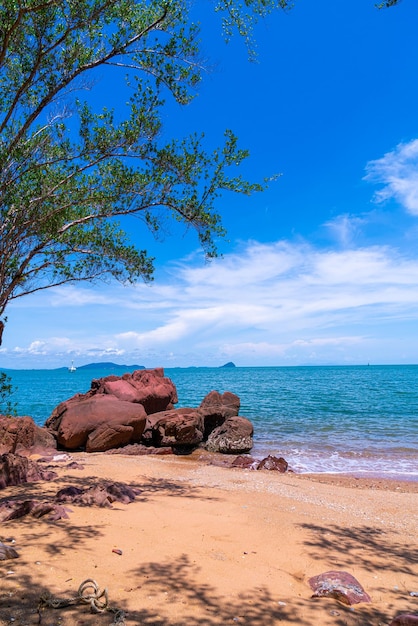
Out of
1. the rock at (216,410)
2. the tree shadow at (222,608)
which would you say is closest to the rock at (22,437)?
the rock at (216,410)

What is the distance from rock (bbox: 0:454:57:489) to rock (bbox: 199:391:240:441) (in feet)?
44.5

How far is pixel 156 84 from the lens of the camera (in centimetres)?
923

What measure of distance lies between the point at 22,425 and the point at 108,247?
33.2 ft

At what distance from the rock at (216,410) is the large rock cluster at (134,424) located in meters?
0.06

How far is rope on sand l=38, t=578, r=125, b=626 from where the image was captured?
13.1 ft

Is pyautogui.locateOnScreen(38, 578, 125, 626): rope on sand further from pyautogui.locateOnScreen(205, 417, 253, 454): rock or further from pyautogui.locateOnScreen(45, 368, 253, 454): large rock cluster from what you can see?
pyautogui.locateOnScreen(205, 417, 253, 454): rock

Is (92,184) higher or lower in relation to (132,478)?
higher

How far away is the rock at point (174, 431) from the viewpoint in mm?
21531

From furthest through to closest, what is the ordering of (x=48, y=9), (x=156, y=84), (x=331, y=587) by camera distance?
(x=156, y=84), (x=48, y=9), (x=331, y=587)

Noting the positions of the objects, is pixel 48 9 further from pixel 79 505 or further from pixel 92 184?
pixel 79 505

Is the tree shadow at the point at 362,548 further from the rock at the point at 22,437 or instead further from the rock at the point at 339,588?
the rock at the point at 22,437

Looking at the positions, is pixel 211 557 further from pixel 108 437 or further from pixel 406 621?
pixel 108 437

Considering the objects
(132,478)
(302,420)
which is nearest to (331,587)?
(132,478)

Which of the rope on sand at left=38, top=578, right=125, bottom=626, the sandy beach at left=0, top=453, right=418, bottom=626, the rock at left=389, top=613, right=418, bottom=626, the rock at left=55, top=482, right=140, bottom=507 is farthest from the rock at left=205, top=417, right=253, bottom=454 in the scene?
the rock at left=389, top=613, right=418, bottom=626
